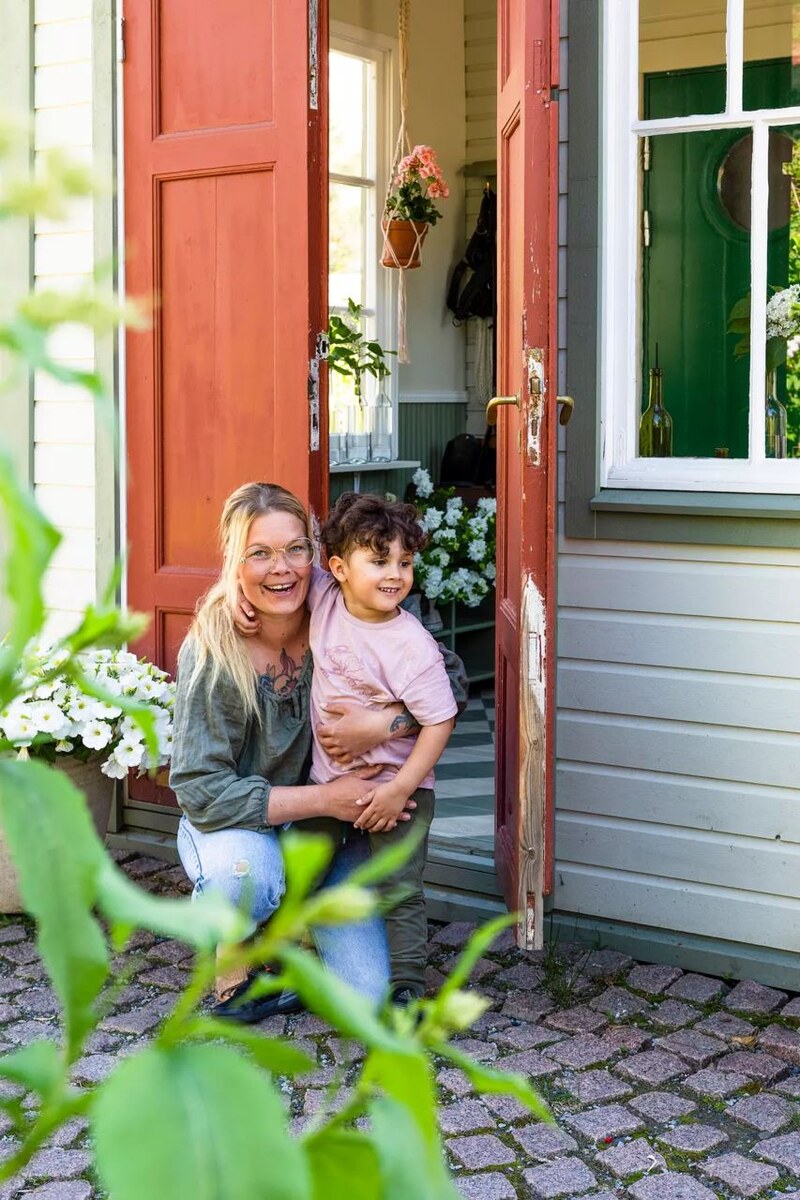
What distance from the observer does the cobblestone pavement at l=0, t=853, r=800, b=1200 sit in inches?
102

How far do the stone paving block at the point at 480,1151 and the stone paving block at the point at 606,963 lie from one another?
0.88 meters

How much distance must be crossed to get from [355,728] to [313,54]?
1.87 m

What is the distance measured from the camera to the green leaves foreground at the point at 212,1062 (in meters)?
0.30

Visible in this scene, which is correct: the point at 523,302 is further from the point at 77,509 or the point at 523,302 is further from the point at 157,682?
the point at 77,509

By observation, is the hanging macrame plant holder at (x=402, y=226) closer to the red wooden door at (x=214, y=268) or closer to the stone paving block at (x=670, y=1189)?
the red wooden door at (x=214, y=268)

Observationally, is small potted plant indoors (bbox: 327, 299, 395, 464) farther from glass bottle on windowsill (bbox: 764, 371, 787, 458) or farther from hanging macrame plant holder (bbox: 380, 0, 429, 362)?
glass bottle on windowsill (bbox: 764, 371, 787, 458)

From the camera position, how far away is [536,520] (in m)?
3.20

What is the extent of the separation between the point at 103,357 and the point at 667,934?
2267mm

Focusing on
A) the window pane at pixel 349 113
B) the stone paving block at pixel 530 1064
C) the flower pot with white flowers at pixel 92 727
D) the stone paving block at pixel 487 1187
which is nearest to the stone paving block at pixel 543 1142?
the stone paving block at pixel 487 1187

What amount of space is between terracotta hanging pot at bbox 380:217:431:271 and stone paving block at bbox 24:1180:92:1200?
5.37 m

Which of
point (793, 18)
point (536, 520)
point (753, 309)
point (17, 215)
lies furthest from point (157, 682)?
point (17, 215)

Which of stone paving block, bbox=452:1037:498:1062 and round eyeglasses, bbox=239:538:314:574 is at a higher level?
round eyeglasses, bbox=239:538:314:574

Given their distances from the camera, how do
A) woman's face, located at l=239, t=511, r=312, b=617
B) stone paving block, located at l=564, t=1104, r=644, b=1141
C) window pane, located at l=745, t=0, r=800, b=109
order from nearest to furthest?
stone paving block, located at l=564, t=1104, r=644, b=1141
woman's face, located at l=239, t=511, r=312, b=617
window pane, located at l=745, t=0, r=800, b=109

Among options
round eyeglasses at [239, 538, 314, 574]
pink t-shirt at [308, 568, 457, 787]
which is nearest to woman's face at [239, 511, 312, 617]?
round eyeglasses at [239, 538, 314, 574]
